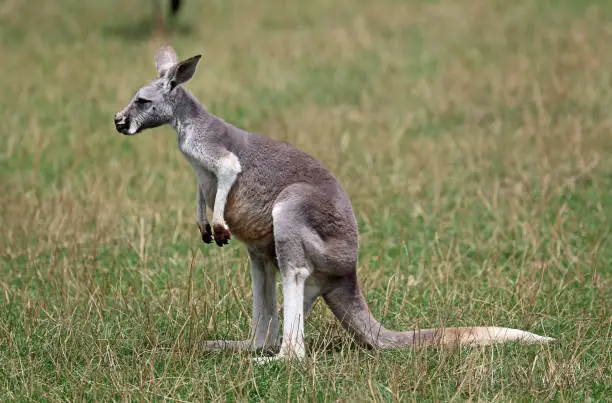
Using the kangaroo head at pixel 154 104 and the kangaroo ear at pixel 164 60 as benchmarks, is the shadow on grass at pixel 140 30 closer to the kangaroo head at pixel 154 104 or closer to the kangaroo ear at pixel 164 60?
the kangaroo ear at pixel 164 60

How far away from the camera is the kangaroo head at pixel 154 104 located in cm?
478

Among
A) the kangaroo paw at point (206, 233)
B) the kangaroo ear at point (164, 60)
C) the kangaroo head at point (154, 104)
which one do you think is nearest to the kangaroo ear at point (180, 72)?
the kangaroo head at point (154, 104)

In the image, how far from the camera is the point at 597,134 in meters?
9.27

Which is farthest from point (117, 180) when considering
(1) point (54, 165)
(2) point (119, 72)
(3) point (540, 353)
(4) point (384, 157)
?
(3) point (540, 353)

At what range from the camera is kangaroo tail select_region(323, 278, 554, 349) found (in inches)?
189

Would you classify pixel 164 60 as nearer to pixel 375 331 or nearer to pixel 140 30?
pixel 375 331

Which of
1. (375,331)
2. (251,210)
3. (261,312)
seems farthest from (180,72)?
(375,331)

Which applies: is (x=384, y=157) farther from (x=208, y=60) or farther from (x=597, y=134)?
(x=208, y=60)

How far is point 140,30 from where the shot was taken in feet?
47.6

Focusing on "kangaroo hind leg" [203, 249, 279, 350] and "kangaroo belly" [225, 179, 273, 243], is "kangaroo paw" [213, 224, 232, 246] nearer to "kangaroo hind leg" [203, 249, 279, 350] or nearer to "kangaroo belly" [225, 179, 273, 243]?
"kangaroo belly" [225, 179, 273, 243]

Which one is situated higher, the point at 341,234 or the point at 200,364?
the point at 341,234

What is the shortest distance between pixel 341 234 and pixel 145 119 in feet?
3.53

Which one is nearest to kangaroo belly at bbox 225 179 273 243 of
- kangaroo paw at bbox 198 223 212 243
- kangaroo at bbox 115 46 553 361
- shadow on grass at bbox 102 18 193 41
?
kangaroo at bbox 115 46 553 361

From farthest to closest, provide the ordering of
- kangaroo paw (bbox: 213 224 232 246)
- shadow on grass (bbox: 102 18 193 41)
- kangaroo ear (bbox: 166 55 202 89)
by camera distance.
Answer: shadow on grass (bbox: 102 18 193 41), kangaroo ear (bbox: 166 55 202 89), kangaroo paw (bbox: 213 224 232 246)
